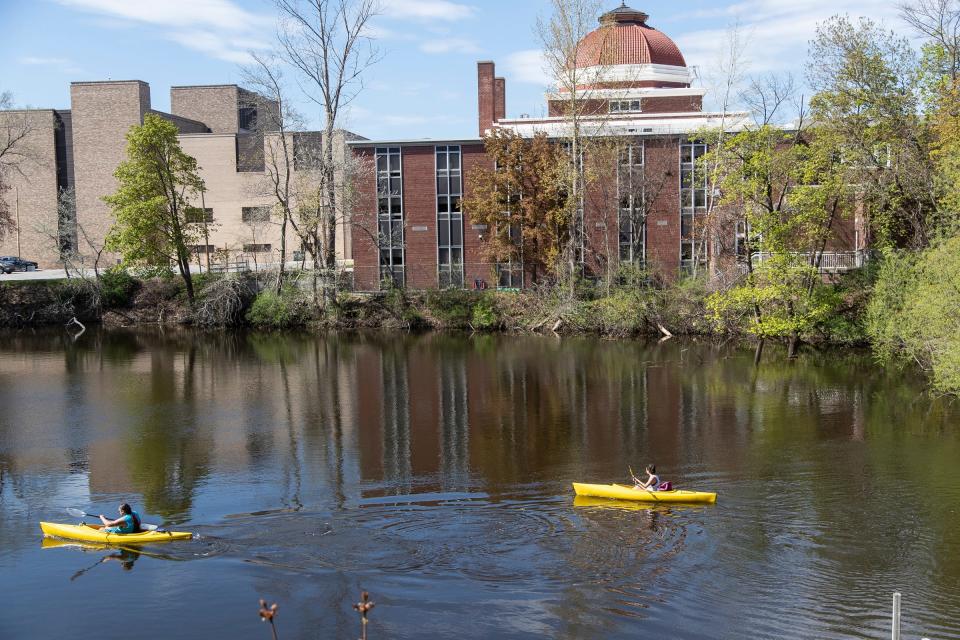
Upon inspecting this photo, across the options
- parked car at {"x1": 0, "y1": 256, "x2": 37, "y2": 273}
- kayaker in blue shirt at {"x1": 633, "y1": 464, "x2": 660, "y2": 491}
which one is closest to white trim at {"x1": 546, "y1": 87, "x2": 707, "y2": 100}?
kayaker in blue shirt at {"x1": 633, "y1": 464, "x2": 660, "y2": 491}

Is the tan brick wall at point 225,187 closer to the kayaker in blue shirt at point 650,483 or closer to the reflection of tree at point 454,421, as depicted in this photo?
the reflection of tree at point 454,421

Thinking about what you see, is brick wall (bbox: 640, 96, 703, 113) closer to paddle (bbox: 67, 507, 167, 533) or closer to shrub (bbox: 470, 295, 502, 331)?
shrub (bbox: 470, 295, 502, 331)

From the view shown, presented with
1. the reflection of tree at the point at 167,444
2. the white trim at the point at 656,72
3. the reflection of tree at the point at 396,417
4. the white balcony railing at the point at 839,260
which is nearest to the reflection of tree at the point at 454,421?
the reflection of tree at the point at 396,417

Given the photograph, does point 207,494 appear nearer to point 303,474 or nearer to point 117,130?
point 303,474

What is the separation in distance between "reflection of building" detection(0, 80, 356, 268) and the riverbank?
1103 centimetres

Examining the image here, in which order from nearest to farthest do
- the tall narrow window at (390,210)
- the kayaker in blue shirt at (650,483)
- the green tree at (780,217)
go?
the kayaker in blue shirt at (650,483)
the green tree at (780,217)
the tall narrow window at (390,210)

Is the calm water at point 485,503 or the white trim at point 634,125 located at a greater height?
the white trim at point 634,125

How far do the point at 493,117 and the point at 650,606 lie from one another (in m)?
50.2

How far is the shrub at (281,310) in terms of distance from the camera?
54500 millimetres

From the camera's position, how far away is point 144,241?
178ft

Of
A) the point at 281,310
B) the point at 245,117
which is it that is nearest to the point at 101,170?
the point at 245,117

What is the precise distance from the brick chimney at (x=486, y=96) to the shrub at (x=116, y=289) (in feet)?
84.3

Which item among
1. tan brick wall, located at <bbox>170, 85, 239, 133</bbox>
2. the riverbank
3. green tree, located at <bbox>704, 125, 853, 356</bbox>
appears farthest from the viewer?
tan brick wall, located at <bbox>170, 85, 239, 133</bbox>

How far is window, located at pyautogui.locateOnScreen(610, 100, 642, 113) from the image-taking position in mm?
53562
